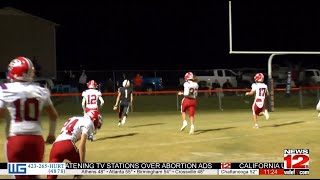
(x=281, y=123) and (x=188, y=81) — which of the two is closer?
(x=188, y=81)

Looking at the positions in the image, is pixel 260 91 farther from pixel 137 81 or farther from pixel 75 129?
pixel 137 81

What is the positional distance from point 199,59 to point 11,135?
203 ft

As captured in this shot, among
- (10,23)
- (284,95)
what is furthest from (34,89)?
(10,23)

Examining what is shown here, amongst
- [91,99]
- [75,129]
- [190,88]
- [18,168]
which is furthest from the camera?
[190,88]

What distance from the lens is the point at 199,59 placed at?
6762 cm

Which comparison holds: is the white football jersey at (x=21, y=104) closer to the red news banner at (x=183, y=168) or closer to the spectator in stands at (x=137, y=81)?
the red news banner at (x=183, y=168)

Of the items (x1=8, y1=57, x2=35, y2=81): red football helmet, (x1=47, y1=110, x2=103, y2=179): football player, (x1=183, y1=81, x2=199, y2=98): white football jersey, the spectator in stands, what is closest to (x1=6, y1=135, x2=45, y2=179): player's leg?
(x1=8, y1=57, x2=35, y2=81): red football helmet

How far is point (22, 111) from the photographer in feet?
20.9

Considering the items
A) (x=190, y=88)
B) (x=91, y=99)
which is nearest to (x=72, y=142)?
(x=91, y=99)

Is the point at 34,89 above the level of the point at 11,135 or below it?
above

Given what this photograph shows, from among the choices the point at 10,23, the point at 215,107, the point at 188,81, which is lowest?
the point at 215,107

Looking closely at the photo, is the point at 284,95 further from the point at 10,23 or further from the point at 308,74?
the point at 10,23

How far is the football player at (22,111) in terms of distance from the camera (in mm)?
A: 6344

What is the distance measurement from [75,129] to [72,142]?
0.99 ft
